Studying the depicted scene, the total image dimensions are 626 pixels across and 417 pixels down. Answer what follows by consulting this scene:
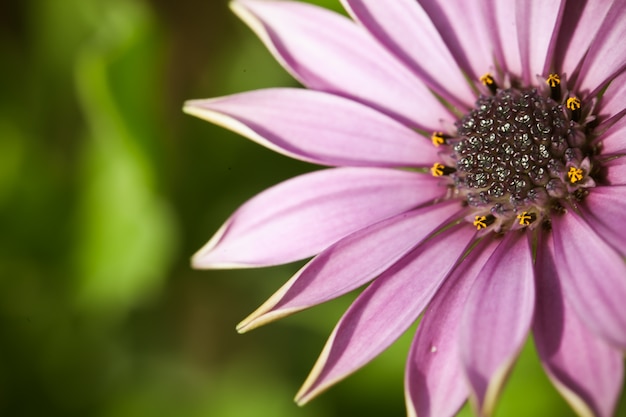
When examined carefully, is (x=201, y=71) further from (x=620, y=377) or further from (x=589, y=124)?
(x=620, y=377)

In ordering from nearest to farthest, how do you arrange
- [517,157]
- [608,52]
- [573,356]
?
[573,356]
[608,52]
[517,157]

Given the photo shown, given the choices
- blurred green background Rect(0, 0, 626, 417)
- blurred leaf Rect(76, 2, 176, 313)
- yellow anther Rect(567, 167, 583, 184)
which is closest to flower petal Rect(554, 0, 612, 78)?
yellow anther Rect(567, 167, 583, 184)

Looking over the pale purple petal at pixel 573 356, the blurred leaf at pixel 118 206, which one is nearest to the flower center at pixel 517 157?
the pale purple petal at pixel 573 356

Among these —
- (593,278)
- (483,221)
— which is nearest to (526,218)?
(483,221)

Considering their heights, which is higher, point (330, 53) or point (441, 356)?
point (330, 53)

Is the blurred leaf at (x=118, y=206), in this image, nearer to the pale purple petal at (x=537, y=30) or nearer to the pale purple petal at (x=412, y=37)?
the pale purple petal at (x=412, y=37)

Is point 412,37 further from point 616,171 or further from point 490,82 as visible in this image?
point 616,171

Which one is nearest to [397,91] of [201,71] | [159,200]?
[159,200]
